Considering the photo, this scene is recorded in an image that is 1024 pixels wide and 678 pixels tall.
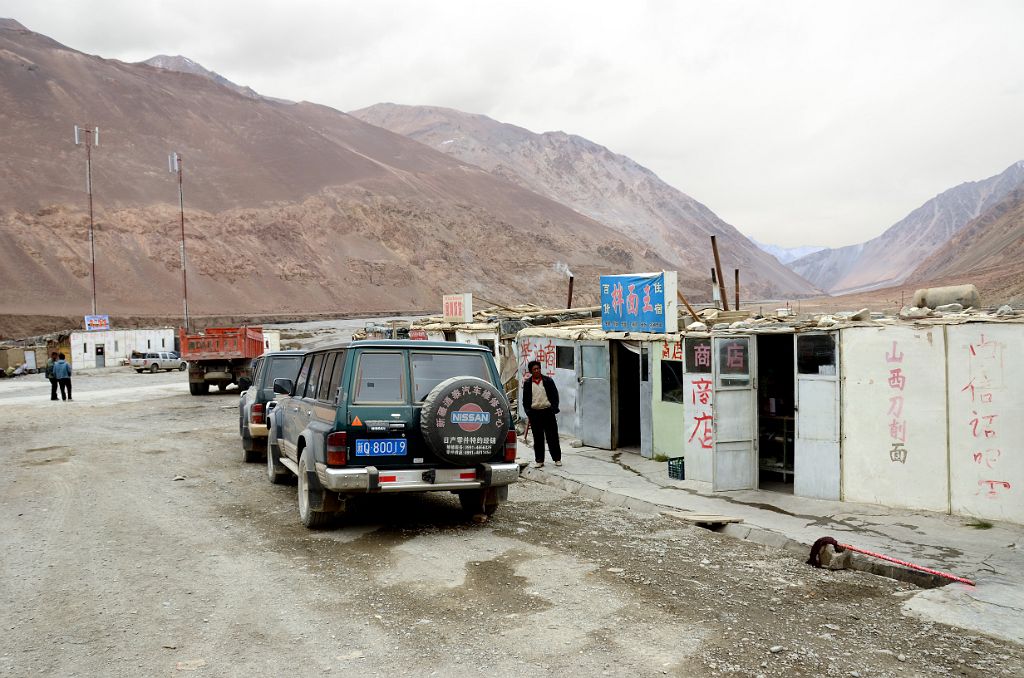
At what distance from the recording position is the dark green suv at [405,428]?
24.8 feet

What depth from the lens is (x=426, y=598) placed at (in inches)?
234

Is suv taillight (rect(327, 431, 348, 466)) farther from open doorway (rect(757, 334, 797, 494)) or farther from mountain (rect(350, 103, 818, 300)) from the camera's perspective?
mountain (rect(350, 103, 818, 300))

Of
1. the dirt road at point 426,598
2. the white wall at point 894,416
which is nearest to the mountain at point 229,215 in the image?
the dirt road at point 426,598

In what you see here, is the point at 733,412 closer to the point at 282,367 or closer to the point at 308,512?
the point at 308,512

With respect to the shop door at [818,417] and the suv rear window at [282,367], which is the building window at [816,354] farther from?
the suv rear window at [282,367]

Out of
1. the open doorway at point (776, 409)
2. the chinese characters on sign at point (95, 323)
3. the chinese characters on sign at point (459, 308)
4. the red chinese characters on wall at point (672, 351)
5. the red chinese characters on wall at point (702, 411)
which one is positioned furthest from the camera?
the chinese characters on sign at point (95, 323)

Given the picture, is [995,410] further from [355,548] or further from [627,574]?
[355,548]

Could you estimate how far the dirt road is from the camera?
4820mm

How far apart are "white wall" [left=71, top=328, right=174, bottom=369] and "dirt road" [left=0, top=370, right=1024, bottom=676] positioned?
4159 cm

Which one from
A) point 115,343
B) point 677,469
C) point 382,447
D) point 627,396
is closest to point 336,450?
point 382,447

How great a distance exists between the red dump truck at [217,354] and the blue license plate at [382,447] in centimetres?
2192

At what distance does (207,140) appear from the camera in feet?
349

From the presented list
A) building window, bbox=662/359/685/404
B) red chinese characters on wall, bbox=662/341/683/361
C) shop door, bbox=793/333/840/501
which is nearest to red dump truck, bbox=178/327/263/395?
building window, bbox=662/359/685/404

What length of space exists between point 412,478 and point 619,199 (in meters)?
174
